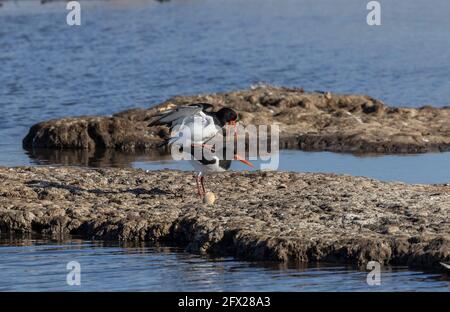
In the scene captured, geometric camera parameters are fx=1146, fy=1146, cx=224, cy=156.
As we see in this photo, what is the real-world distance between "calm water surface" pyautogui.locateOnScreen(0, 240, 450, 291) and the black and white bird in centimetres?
193

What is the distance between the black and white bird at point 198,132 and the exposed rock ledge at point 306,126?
4.89 meters

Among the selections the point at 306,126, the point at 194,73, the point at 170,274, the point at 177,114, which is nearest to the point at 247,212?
the point at 170,274

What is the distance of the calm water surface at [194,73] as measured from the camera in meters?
11.5

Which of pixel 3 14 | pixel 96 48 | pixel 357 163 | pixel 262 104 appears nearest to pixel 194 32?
pixel 96 48

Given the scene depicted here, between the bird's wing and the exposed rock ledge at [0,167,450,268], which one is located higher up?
the bird's wing

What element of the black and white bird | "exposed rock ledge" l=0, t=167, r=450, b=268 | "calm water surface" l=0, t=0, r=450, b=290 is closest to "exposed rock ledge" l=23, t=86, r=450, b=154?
"calm water surface" l=0, t=0, r=450, b=290

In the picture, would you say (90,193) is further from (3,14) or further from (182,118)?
(3,14)

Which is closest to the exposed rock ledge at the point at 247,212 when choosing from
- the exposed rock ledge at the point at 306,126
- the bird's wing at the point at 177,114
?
the bird's wing at the point at 177,114

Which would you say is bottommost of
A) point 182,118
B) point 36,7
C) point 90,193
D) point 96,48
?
point 90,193

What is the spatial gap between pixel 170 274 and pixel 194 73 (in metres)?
20.1

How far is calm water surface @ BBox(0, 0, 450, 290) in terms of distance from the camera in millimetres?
11484

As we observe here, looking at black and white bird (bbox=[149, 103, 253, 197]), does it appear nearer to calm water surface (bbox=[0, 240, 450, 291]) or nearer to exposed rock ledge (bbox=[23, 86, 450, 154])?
calm water surface (bbox=[0, 240, 450, 291])

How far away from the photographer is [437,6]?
43.7 meters
